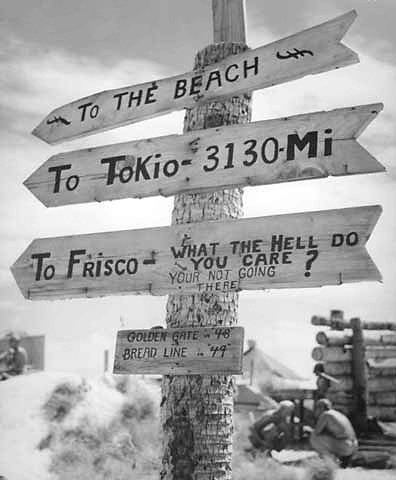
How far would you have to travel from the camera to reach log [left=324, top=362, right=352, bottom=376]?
1440 centimetres

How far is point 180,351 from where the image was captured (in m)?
3.26

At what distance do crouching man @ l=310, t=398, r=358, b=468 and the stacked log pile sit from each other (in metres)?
2.33

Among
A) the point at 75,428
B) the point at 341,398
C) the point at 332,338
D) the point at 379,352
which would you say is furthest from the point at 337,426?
the point at 75,428

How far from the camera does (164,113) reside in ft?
12.1

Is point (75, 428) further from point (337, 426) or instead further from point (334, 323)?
point (334, 323)

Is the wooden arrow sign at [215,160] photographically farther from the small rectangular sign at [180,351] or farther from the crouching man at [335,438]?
the crouching man at [335,438]

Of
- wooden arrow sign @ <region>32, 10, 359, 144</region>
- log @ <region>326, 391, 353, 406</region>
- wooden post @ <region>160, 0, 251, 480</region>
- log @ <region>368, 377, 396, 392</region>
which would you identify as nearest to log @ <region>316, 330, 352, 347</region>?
log @ <region>326, 391, 353, 406</region>

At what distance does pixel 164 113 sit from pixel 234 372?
1.53 metres

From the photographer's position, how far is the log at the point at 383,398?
14.9 metres

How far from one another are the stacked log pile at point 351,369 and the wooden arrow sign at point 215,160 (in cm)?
1133

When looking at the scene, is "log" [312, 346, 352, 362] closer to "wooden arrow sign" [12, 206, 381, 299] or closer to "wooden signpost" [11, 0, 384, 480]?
"wooden signpost" [11, 0, 384, 480]

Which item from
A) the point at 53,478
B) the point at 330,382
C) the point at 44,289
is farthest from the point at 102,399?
the point at 44,289

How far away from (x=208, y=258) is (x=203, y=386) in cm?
71

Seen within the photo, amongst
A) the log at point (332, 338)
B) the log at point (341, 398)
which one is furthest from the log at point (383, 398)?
the log at point (332, 338)
